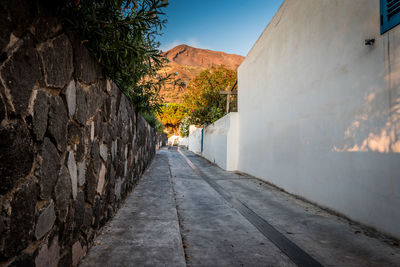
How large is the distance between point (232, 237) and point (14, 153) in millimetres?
2471

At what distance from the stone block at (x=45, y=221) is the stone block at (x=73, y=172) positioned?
34 centimetres

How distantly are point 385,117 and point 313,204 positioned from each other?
84.7 inches

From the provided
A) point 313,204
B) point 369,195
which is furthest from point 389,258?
point 313,204

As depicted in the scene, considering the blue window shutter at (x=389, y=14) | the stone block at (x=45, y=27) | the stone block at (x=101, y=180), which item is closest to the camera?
the stone block at (x=45, y=27)

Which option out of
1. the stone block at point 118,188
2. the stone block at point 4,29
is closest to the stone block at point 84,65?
the stone block at point 4,29

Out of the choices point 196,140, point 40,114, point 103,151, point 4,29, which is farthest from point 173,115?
point 4,29

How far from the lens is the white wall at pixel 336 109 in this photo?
3.01 m

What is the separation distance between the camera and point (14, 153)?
3.87 feet

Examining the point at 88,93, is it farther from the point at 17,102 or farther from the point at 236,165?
the point at 236,165

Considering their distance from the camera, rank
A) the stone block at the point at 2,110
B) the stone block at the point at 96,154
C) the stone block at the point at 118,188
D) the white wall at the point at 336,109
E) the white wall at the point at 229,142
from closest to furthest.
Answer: the stone block at the point at 2,110, the stone block at the point at 96,154, the white wall at the point at 336,109, the stone block at the point at 118,188, the white wall at the point at 229,142

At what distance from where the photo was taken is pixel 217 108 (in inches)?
568

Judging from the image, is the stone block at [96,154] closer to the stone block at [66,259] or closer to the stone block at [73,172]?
the stone block at [73,172]

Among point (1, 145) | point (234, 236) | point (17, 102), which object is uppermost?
point (17, 102)

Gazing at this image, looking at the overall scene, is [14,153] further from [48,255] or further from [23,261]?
[48,255]
